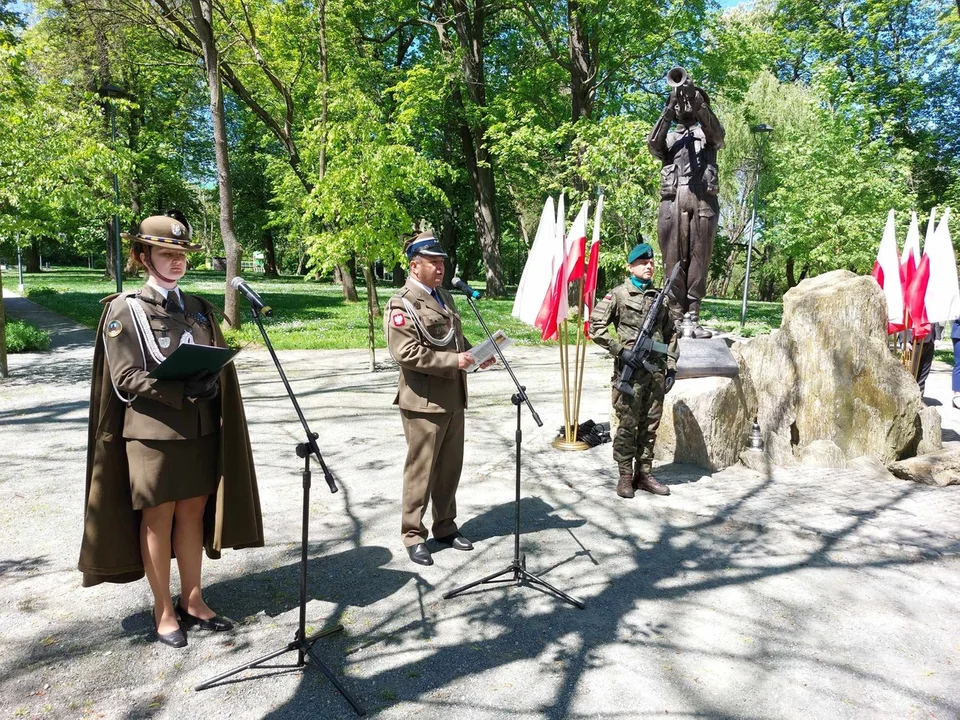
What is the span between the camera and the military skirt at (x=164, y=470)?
3203 millimetres

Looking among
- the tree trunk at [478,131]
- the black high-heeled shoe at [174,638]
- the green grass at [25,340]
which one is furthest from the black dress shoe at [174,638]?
the tree trunk at [478,131]

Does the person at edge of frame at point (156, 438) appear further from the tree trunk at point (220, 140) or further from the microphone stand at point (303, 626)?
the tree trunk at point (220, 140)

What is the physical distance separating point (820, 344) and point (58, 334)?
16.3 meters

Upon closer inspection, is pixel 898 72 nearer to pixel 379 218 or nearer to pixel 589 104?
pixel 589 104

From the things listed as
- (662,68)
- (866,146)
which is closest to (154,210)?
(662,68)

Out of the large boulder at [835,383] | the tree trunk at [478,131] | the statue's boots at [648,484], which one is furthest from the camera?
the tree trunk at [478,131]

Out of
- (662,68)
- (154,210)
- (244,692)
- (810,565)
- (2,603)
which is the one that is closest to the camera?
(244,692)

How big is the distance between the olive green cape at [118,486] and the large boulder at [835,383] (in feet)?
16.9

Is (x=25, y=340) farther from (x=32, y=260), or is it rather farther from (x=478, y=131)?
(x=32, y=260)

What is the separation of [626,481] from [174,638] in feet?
12.0

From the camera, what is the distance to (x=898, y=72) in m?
27.3

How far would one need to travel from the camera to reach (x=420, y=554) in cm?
436


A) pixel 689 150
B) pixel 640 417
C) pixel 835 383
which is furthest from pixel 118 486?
pixel 689 150

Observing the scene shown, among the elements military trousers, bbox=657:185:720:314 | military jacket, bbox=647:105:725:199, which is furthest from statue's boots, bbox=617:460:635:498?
military jacket, bbox=647:105:725:199
